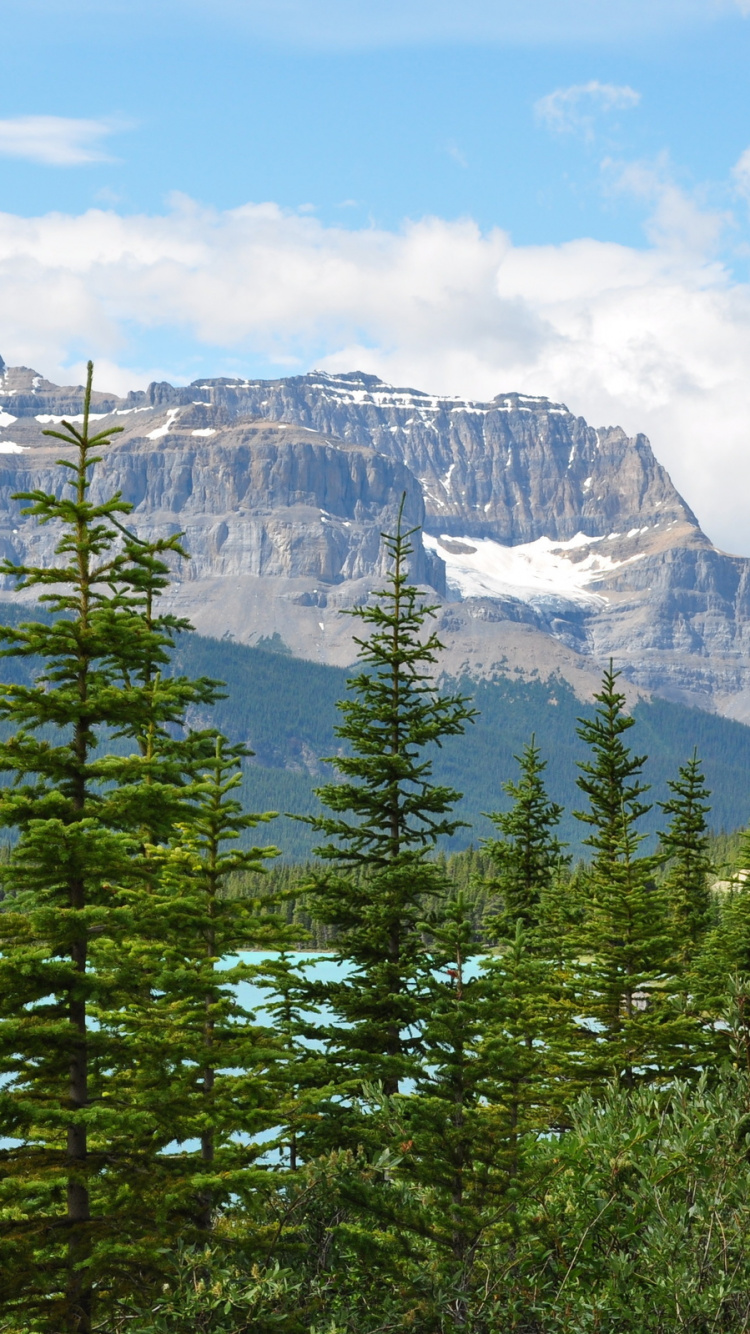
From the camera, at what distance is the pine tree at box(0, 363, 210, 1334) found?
15.3m

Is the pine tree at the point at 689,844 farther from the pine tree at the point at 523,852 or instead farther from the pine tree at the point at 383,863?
the pine tree at the point at 383,863

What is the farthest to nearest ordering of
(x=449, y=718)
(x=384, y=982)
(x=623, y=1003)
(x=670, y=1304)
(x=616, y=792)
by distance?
(x=616, y=792) → (x=623, y=1003) → (x=449, y=718) → (x=384, y=982) → (x=670, y=1304)

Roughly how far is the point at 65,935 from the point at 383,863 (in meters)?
13.8

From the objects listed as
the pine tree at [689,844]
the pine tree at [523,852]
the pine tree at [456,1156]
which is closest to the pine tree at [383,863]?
the pine tree at [456,1156]

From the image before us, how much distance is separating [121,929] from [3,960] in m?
1.80

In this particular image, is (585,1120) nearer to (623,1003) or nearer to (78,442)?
(78,442)

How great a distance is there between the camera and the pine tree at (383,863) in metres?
27.1

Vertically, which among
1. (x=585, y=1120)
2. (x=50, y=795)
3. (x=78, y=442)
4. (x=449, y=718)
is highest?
(x=78, y=442)

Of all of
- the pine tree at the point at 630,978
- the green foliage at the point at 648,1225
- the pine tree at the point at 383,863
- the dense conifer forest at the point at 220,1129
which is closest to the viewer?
the green foliage at the point at 648,1225

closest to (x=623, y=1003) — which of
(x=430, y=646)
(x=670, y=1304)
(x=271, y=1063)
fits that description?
(x=430, y=646)

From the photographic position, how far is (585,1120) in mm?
14289

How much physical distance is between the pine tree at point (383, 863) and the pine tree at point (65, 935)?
9.71 meters

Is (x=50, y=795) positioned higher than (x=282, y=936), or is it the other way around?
(x=50, y=795)

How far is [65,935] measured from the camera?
52.9 feet
